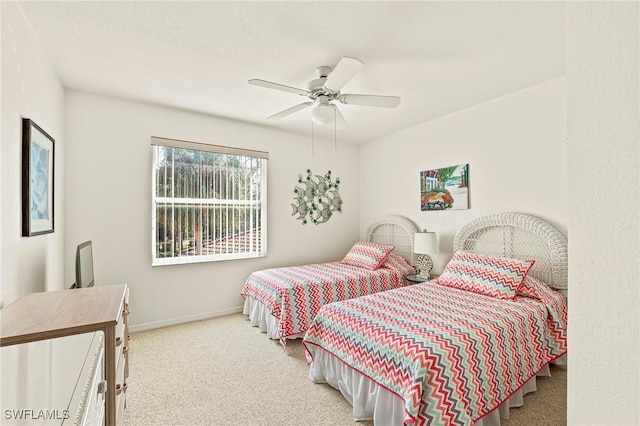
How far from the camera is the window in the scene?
3.47 m

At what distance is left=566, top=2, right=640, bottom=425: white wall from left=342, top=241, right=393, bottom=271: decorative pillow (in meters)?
3.25

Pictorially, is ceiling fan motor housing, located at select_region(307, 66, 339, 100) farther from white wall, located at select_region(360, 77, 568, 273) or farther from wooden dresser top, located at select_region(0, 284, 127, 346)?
wooden dresser top, located at select_region(0, 284, 127, 346)

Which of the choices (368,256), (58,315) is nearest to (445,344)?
(58,315)

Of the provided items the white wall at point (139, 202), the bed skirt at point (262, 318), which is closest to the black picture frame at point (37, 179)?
the white wall at point (139, 202)

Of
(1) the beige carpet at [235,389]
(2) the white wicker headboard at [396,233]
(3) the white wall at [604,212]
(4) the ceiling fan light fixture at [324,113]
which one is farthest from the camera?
(2) the white wicker headboard at [396,233]

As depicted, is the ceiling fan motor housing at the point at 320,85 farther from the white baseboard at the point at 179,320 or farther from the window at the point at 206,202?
the white baseboard at the point at 179,320

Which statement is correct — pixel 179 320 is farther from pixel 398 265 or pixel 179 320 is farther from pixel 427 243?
pixel 427 243

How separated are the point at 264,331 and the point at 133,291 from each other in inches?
58.9

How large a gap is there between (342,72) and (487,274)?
2.17m

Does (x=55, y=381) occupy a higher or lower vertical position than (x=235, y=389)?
higher

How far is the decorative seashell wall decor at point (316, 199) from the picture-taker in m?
4.44

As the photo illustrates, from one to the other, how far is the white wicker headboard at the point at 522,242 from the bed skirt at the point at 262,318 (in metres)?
2.15

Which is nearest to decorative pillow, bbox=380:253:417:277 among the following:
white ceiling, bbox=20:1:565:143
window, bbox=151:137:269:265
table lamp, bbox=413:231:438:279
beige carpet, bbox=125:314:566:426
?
table lamp, bbox=413:231:438:279

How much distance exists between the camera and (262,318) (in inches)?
132
